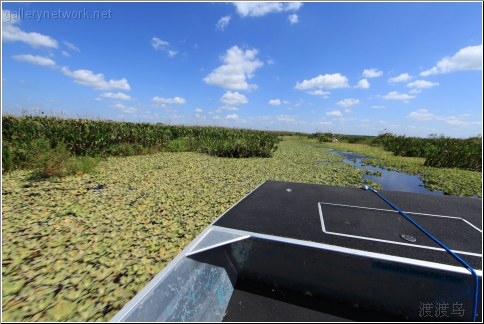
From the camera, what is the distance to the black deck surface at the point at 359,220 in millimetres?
1312

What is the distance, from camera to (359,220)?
66.4 inches

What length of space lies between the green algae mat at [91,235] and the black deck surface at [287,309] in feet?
2.77

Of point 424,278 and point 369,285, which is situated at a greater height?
point 424,278

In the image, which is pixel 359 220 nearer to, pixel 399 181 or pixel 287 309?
pixel 287 309

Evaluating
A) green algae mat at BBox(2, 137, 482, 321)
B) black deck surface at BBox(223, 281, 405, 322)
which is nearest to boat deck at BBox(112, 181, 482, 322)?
black deck surface at BBox(223, 281, 405, 322)

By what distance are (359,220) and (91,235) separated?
2.73 m

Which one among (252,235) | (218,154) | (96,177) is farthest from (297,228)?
(218,154)

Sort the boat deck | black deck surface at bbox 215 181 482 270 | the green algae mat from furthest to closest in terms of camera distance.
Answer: the green algae mat → black deck surface at bbox 215 181 482 270 → the boat deck

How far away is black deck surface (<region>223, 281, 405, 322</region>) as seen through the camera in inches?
45.2

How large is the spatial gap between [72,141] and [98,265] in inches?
233

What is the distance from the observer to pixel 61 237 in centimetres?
223

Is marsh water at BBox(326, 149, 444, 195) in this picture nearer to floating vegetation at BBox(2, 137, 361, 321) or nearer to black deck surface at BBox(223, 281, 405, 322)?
floating vegetation at BBox(2, 137, 361, 321)

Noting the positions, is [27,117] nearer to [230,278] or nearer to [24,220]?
[24,220]

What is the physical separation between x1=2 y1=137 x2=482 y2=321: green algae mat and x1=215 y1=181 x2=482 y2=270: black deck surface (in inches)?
37.1
